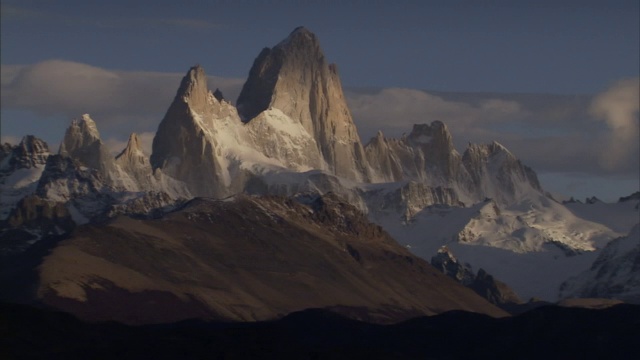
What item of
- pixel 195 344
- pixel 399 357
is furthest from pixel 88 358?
pixel 399 357

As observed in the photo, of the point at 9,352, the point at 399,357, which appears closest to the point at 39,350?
the point at 9,352

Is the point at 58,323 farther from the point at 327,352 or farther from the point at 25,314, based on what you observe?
the point at 327,352

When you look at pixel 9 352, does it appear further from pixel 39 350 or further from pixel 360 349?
pixel 360 349

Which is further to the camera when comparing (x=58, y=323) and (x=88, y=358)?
(x=58, y=323)

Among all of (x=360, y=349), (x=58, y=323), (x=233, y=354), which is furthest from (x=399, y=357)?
(x=58, y=323)

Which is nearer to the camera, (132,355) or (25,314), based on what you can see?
(132,355)

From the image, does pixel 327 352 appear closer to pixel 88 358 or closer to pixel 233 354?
pixel 233 354
